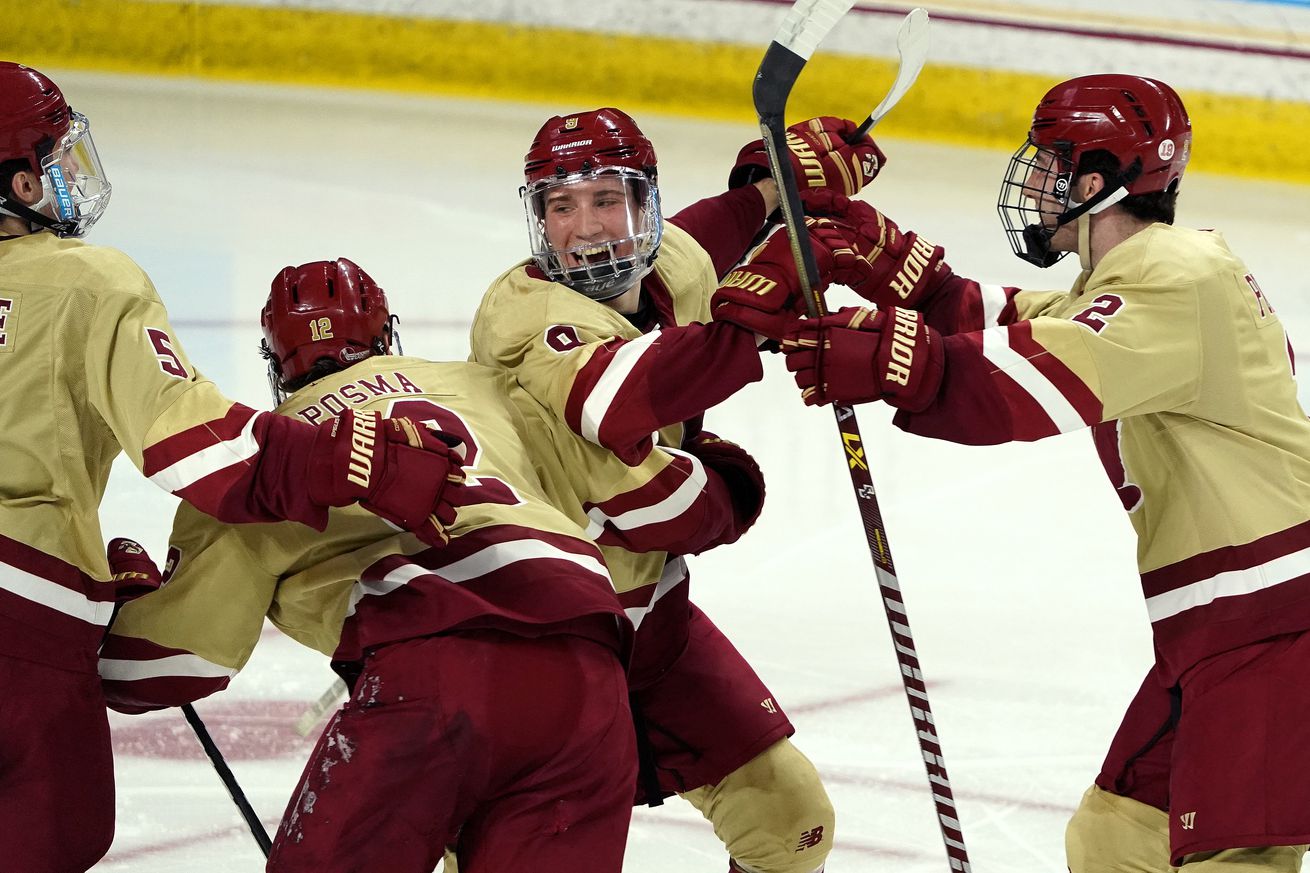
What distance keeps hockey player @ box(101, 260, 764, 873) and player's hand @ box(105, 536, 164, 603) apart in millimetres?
11

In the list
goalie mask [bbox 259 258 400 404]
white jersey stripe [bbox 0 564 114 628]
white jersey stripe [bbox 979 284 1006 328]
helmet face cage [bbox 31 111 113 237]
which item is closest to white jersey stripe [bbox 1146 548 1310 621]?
white jersey stripe [bbox 979 284 1006 328]

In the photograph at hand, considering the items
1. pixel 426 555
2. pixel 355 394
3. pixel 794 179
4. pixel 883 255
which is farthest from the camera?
pixel 883 255

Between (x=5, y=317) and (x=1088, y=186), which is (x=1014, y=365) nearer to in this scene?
(x=1088, y=186)

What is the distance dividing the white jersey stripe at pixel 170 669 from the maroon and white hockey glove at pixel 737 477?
785 millimetres

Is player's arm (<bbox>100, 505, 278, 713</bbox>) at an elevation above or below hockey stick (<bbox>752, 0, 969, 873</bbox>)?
below

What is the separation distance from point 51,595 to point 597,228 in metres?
0.97

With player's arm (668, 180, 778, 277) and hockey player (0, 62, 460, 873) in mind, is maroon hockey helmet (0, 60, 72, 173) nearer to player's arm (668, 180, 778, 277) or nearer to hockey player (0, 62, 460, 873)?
hockey player (0, 62, 460, 873)

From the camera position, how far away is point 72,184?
2.28 meters

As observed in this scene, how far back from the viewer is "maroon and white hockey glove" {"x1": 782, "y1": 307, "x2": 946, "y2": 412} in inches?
83.5

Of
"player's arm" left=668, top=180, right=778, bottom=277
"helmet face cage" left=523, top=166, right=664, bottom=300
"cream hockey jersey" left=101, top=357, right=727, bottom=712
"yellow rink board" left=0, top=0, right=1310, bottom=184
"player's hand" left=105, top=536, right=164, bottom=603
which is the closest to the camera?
"cream hockey jersey" left=101, top=357, right=727, bottom=712

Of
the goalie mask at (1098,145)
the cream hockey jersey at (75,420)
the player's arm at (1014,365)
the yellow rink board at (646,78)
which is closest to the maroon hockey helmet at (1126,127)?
the goalie mask at (1098,145)

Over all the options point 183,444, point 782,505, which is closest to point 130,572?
point 183,444

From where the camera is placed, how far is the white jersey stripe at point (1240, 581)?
221 centimetres

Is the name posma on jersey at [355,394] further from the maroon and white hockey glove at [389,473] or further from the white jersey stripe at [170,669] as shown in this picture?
the white jersey stripe at [170,669]
